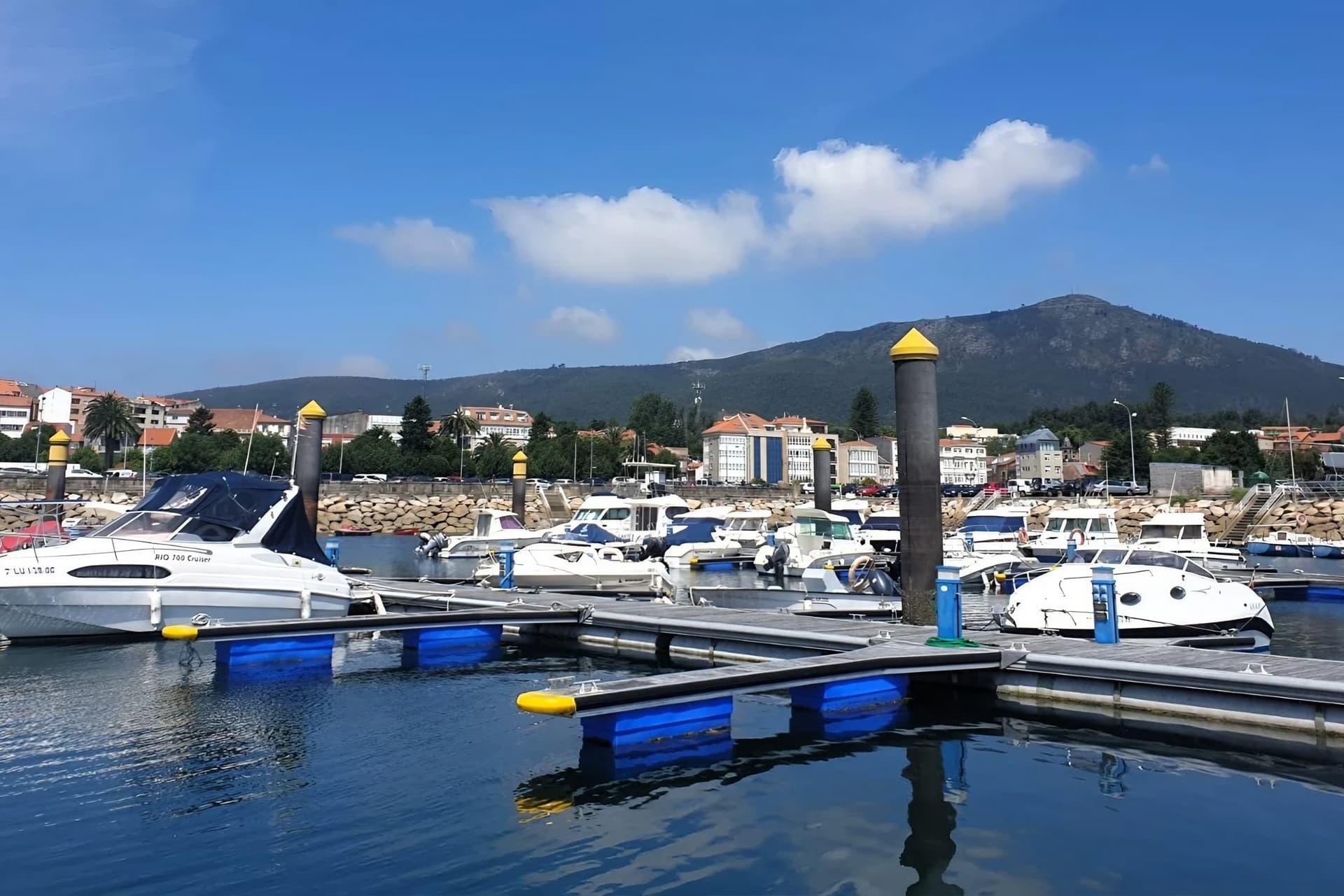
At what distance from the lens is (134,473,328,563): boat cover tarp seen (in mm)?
19125

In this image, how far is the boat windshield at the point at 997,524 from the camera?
41.7 meters

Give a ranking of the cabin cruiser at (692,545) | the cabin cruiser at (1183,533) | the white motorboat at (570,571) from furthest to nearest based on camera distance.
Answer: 1. the cabin cruiser at (692,545)
2. the cabin cruiser at (1183,533)
3. the white motorboat at (570,571)

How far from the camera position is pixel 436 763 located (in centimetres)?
1049

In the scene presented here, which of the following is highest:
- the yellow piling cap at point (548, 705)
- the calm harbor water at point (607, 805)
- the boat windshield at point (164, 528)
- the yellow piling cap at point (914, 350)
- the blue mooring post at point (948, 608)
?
the yellow piling cap at point (914, 350)

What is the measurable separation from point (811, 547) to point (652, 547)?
7.02 metres

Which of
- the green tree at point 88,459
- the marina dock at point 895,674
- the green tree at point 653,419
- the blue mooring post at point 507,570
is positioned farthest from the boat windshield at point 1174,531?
the green tree at point 653,419

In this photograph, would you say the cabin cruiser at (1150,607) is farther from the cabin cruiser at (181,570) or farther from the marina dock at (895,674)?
the cabin cruiser at (181,570)

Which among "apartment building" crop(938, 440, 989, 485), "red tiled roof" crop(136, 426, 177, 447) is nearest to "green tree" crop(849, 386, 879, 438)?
"apartment building" crop(938, 440, 989, 485)

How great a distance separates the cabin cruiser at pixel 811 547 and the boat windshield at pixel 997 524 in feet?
19.2

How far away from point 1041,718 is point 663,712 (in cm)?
527

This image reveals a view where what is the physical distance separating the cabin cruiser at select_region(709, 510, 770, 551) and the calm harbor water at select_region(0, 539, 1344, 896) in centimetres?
3013

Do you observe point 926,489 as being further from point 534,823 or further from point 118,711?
point 118,711

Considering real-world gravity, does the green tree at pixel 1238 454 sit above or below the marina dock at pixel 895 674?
above

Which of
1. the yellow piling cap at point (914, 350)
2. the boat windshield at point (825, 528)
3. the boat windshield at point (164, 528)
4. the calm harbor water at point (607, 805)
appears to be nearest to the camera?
the calm harbor water at point (607, 805)
